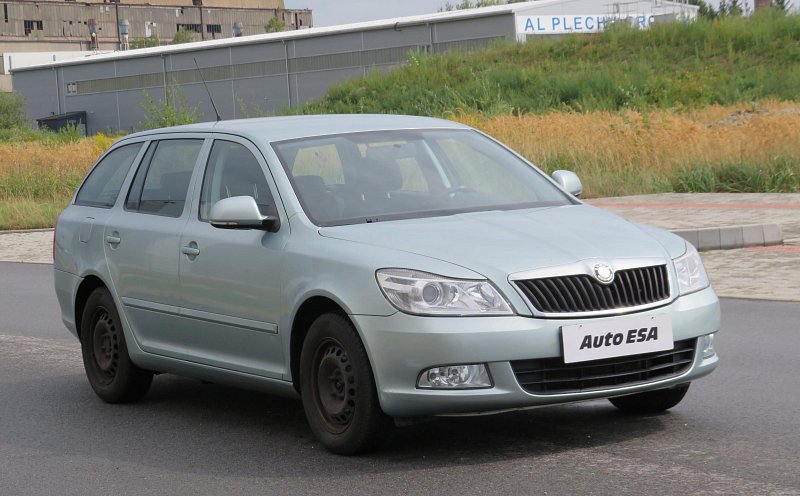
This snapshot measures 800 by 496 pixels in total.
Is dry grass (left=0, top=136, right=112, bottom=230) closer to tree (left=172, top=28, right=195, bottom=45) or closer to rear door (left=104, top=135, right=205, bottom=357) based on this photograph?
rear door (left=104, top=135, right=205, bottom=357)

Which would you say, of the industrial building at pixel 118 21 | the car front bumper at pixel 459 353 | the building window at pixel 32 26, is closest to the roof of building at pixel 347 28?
the industrial building at pixel 118 21

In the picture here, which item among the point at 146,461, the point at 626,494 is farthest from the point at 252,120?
the point at 626,494

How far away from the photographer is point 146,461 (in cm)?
661

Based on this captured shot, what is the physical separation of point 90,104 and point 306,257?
299 ft

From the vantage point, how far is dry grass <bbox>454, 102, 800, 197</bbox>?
74.5 ft

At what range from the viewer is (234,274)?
6.95 metres

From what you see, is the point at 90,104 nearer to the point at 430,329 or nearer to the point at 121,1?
the point at 121,1

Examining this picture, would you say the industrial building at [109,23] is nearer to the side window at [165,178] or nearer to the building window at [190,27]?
the building window at [190,27]

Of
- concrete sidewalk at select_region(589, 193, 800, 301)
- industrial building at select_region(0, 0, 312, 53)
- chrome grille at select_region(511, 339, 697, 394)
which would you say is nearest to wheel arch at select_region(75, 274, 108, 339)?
chrome grille at select_region(511, 339, 697, 394)

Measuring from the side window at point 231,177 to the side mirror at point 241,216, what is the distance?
0.89 feet

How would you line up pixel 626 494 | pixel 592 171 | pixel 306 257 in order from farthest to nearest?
pixel 592 171 < pixel 306 257 < pixel 626 494

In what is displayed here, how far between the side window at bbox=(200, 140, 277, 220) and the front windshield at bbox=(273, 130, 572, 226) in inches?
7.2

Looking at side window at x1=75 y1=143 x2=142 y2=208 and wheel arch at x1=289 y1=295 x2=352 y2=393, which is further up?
side window at x1=75 y1=143 x2=142 y2=208

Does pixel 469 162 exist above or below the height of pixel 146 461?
above
